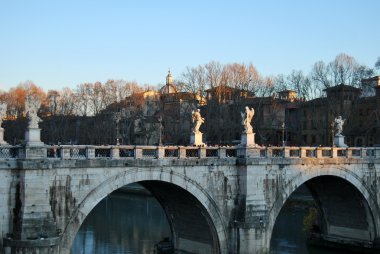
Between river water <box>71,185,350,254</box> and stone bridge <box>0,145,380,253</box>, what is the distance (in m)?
2.70

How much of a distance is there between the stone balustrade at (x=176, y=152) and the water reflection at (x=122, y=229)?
7.28m

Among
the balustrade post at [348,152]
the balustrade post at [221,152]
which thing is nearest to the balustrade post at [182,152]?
the balustrade post at [221,152]

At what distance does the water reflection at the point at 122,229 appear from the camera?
27.4 m

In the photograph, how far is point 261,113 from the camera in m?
51.6

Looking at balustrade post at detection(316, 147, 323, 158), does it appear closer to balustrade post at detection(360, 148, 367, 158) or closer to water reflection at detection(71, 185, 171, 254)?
balustrade post at detection(360, 148, 367, 158)

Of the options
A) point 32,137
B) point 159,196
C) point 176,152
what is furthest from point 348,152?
point 32,137

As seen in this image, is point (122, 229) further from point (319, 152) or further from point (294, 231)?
point (319, 152)

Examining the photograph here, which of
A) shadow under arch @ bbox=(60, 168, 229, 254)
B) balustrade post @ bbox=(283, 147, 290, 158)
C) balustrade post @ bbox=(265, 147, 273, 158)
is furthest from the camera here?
balustrade post @ bbox=(283, 147, 290, 158)

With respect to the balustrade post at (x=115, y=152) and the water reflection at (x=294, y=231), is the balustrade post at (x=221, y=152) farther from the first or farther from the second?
the water reflection at (x=294, y=231)

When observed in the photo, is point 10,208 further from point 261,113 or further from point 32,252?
point 261,113

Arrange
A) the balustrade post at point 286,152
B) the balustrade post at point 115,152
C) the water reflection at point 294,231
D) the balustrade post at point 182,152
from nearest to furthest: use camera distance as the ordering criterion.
A: the balustrade post at point 115,152 < the balustrade post at point 182,152 < the balustrade post at point 286,152 < the water reflection at point 294,231

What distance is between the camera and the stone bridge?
16.1 metres

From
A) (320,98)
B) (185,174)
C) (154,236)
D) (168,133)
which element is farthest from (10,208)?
(320,98)

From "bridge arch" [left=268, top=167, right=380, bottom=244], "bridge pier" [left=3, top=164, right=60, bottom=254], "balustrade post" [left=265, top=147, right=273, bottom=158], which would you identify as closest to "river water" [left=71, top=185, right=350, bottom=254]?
"bridge arch" [left=268, top=167, right=380, bottom=244]
